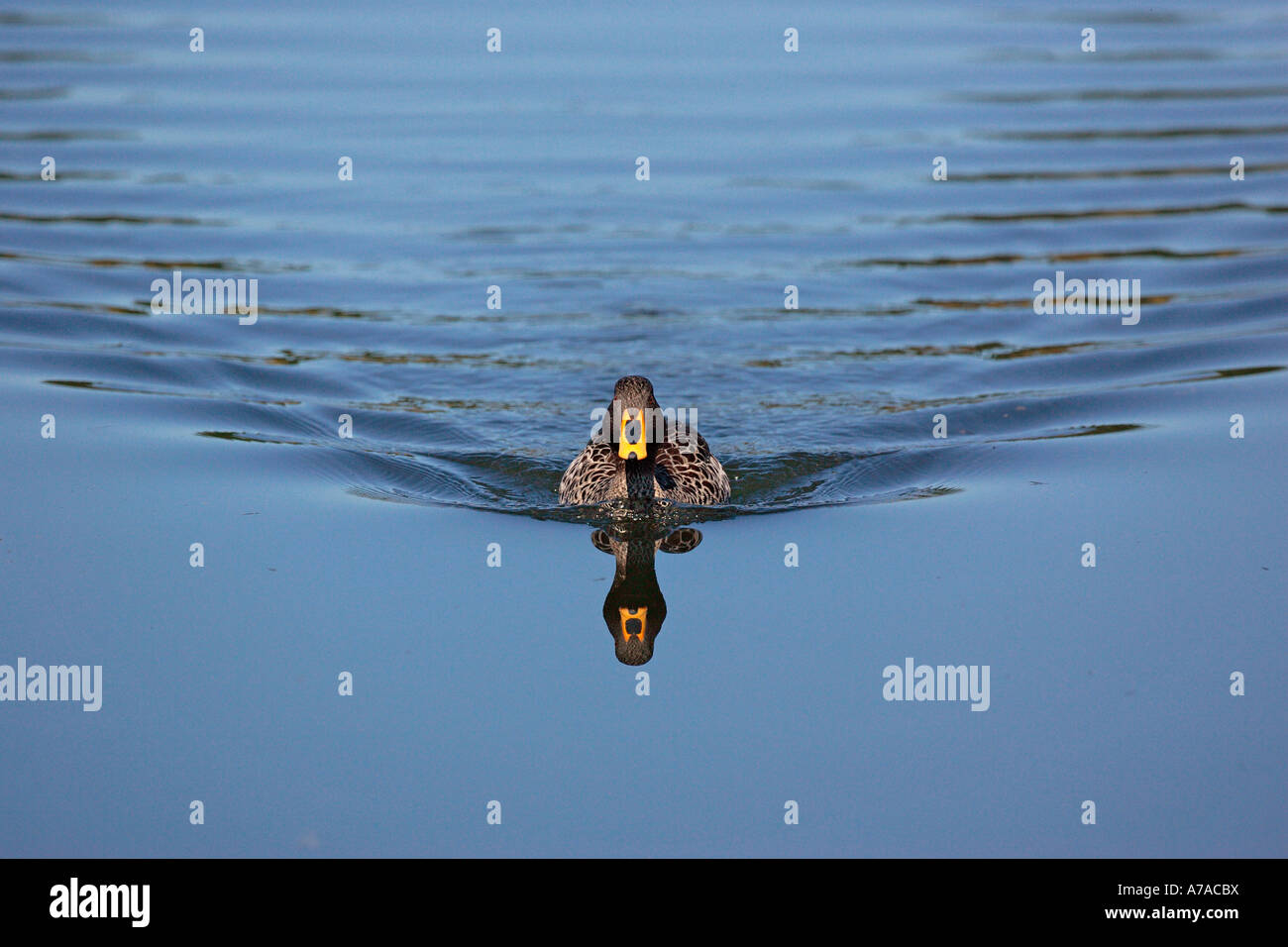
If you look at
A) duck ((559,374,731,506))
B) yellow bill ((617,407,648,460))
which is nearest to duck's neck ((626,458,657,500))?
duck ((559,374,731,506))

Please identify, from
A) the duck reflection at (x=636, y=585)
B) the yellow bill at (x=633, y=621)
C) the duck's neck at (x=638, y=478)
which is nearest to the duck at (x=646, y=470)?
the duck's neck at (x=638, y=478)

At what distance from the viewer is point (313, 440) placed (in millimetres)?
12062

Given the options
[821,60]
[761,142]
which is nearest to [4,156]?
[761,142]

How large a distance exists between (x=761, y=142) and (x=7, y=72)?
11.2 metres

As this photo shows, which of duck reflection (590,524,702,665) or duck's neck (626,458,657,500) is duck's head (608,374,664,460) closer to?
duck's neck (626,458,657,500)

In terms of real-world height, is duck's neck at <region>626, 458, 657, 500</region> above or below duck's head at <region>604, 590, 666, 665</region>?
above

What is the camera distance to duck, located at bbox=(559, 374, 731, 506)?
34.8 ft

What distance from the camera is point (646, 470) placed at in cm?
1079

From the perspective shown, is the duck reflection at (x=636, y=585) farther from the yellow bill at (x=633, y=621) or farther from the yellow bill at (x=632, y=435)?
the yellow bill at (x=632, y=435)

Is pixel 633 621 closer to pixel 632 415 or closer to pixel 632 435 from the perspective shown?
pixel 632 435

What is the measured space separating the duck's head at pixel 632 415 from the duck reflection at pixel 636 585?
566mm

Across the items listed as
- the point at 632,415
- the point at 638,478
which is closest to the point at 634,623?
the point at 632,415

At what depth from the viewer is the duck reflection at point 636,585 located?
348 inches

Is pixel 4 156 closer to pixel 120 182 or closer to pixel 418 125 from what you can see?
pixel 120 182
